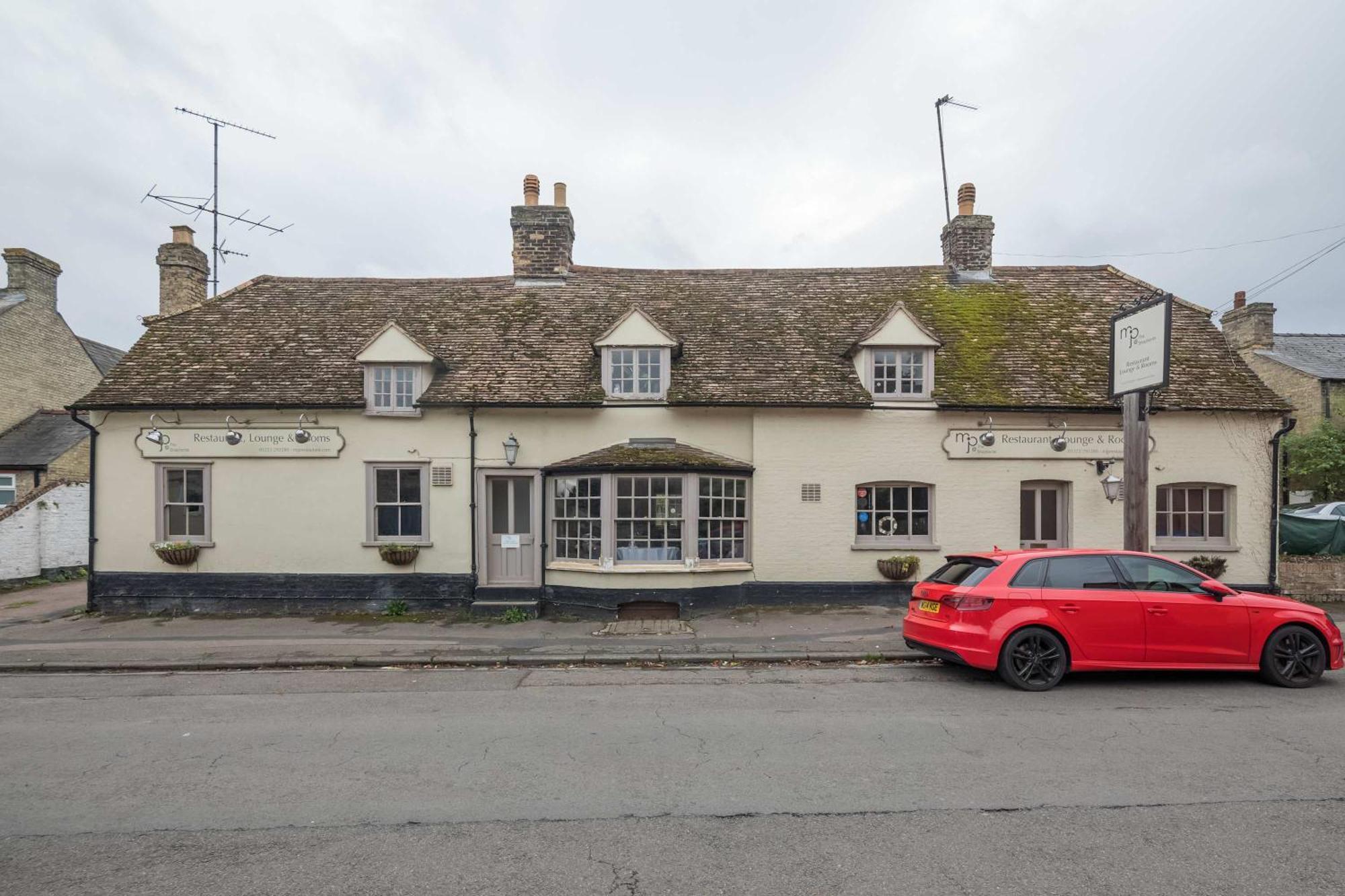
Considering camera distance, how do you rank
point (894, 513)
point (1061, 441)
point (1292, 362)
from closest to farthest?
point (1061, 441) → point (894, 513) → point (1292, 362)

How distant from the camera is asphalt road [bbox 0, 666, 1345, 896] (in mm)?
3961

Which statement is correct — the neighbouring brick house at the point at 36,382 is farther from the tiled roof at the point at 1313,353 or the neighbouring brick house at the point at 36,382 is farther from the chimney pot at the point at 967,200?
the tiled roof at the point at 1313,353

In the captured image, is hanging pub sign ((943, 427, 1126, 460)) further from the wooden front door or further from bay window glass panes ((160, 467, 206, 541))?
bay window glass panes ((160, 467, 206, 541))

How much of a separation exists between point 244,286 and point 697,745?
15.9 metres

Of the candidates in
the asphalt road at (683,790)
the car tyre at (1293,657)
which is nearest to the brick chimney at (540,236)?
the asphalt road at (683,790)

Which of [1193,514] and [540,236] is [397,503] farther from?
[1193,514]

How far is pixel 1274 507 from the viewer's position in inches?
519

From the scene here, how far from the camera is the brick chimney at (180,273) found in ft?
53.5

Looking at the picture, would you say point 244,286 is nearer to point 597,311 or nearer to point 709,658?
point 597,311

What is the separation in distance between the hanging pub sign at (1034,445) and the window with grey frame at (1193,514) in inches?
60.9

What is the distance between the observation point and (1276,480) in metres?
13.2

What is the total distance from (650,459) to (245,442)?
773cm

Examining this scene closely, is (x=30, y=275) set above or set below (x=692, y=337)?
above

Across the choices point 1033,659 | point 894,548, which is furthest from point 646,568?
point 1033,659
